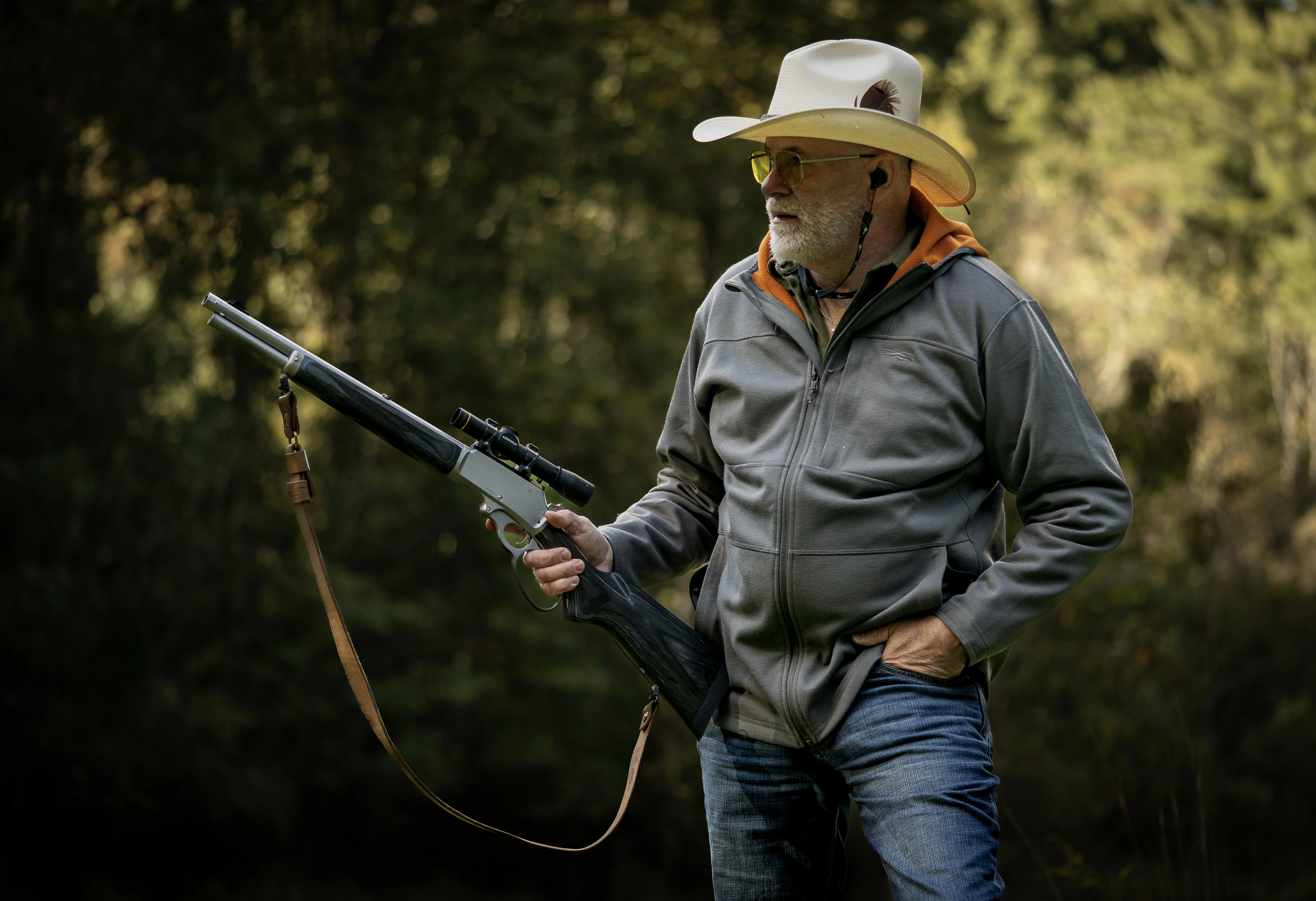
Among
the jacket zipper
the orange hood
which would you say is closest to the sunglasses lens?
the orange hood

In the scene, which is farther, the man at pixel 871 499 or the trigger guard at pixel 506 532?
the trigger guard at pixel 506 532

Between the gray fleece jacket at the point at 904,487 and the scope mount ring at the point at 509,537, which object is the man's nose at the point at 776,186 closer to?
the gray fleece jacket at the point at 904,487

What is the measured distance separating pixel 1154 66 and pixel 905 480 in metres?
22.3

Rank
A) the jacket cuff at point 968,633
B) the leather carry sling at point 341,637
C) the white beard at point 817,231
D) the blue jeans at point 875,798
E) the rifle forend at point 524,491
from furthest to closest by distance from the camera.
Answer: the leather carry sling at point 341,637
the rifle forend at point 524,491
the white beard at point 817,231
the jacket cuff at point 968,633
the blue jeans at point 875,798

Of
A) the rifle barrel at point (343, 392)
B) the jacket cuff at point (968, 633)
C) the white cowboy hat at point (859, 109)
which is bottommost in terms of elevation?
the jacket cuff at point (968, 633)

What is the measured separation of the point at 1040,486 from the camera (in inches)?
103

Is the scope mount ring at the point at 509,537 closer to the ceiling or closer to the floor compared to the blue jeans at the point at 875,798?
closer to the ceiling

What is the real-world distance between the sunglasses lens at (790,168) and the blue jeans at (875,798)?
1.16 m

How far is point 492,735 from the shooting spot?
955 cm

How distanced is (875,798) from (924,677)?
286mm

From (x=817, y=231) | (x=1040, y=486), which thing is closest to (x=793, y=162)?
(x=817, y=231)

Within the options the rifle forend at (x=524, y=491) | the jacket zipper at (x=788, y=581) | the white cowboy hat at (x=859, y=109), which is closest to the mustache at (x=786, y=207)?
the white cowboy hat at (x=859, y=109)

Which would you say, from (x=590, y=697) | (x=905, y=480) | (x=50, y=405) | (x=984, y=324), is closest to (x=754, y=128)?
(x=984, y=324)

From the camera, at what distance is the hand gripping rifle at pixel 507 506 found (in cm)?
294
